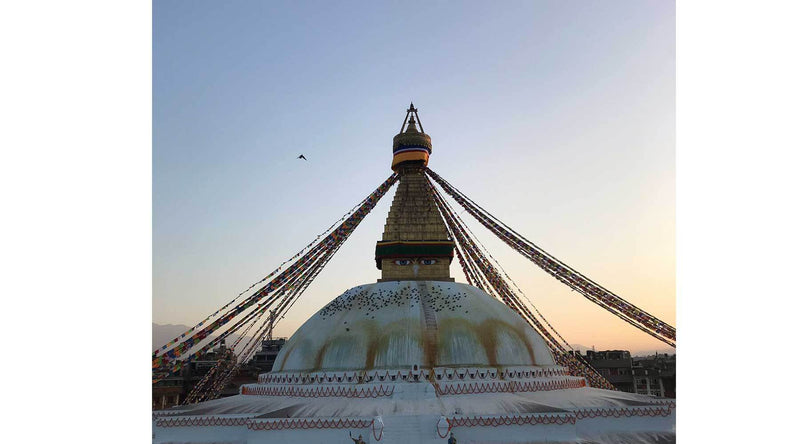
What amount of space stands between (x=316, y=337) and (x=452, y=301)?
11.0 feet

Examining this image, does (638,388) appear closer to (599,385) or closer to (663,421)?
(599,385)

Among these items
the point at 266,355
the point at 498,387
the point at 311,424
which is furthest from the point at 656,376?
the point at 311,424

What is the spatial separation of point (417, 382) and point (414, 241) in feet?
15.2

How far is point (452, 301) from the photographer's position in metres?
13.0

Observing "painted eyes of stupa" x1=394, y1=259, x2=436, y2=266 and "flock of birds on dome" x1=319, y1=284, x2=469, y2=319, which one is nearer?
"flock of birds on dome" x1=319, y1=284, x2=469, y2=319

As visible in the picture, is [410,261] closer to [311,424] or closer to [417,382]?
[417,382]

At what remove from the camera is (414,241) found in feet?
48.3

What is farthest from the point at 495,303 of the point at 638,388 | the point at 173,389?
the point at 638,388

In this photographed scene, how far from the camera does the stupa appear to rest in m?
9.54

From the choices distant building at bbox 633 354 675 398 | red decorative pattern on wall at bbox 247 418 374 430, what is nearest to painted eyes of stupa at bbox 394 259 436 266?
red decorative pattern on wall at bbox 247 418 374 430

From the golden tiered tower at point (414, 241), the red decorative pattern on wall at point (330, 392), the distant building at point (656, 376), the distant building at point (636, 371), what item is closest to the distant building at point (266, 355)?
the distant building at point (636, 371)

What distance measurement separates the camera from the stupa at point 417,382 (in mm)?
9539

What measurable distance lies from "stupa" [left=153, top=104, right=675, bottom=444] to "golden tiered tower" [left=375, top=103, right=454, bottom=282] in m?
0.03

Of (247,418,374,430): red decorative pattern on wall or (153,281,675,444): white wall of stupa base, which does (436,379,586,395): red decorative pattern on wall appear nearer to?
(153,281,675,444): white wall of stupa base
